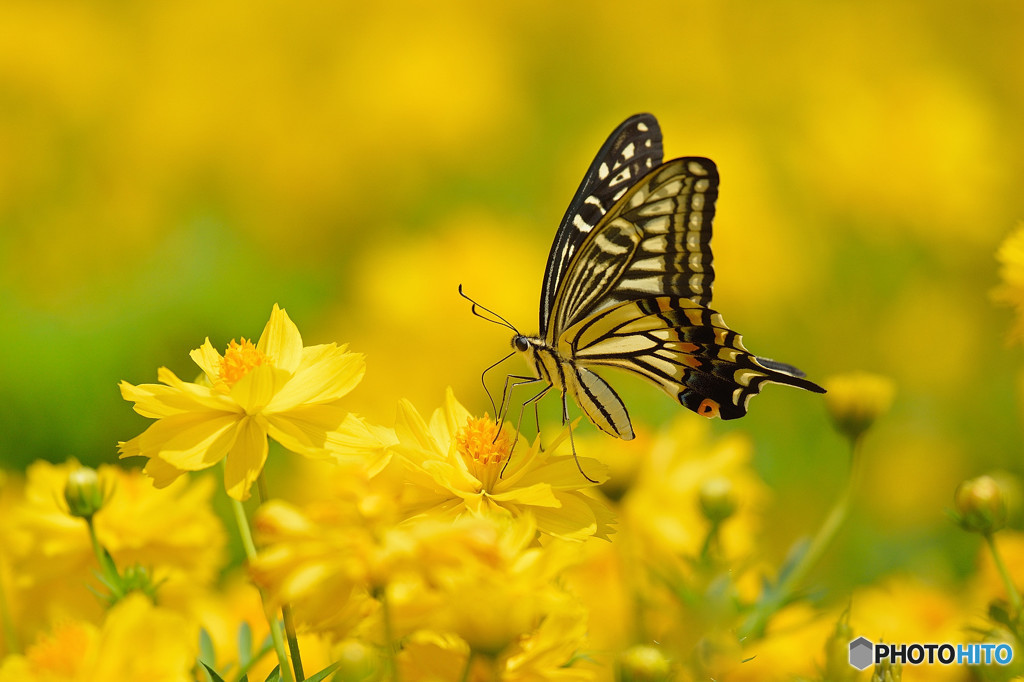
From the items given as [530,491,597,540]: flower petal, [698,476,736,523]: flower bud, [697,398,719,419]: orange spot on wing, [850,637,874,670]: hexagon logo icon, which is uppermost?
[530,491,597,540]: flower petal

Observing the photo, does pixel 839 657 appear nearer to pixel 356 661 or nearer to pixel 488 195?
pixel 356 661

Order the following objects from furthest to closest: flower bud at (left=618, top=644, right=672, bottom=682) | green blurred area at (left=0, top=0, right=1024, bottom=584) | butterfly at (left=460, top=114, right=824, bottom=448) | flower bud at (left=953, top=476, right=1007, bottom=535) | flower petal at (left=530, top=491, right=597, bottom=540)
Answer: green blurred area at (left=0, top=0, right=1024, bottom=584) < butterfly at (left=460, top=114, right=824, bottom=448) < flower bud at (left=953, top=476, right=1007, bottom=535) < flower petal at (left=530, top=491, right=597, bottom=540) < flower bud at (left=618, top=644, right=672, bottom=682)

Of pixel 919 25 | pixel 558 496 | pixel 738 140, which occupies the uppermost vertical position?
pixel 919 25

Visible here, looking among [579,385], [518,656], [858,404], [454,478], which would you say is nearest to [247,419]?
[454,478]

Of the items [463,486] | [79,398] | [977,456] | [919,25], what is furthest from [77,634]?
[919,25]

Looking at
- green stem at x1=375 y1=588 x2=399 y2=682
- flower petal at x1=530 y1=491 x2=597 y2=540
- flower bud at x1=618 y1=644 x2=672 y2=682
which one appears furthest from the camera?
flower petal at x1=530 y1=491 x2=597 y2=540

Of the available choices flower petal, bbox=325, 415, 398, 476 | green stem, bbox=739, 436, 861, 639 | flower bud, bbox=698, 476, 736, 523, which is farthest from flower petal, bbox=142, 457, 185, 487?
flower bud, bbox=698, 476, 736, 523

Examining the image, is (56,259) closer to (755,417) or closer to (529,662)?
(755,417)

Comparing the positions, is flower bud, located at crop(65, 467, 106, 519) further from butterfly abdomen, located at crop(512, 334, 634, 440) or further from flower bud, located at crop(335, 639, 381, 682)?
butterfly abdomen, located at crop(512, 334, 634, 440)
